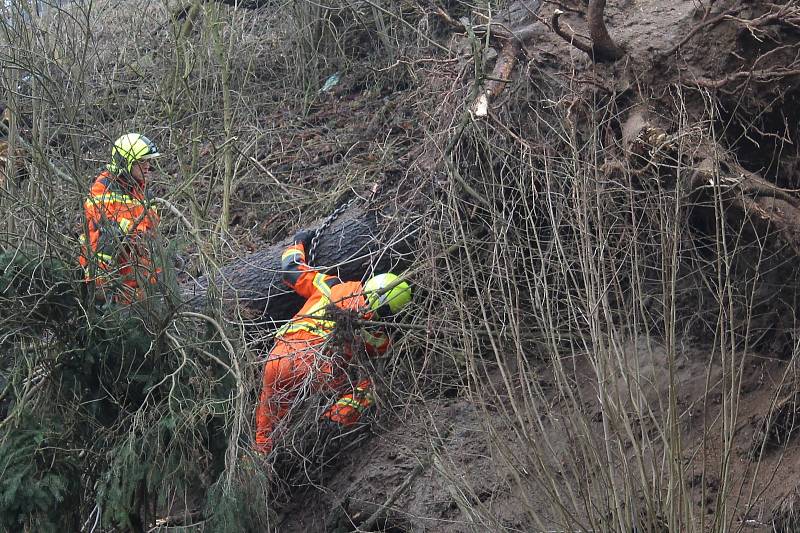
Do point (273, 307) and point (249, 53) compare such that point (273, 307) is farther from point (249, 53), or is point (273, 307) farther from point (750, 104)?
point (249, 53)

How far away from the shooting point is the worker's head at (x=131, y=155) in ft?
18.2

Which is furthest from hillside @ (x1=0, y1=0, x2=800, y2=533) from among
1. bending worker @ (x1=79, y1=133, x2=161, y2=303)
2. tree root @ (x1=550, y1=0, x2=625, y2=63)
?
bending worker @ (x1=79, y1=133, x2=161, y2=303)

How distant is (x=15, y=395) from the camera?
5191 mm

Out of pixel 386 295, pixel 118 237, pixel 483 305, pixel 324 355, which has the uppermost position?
pixel 483 305

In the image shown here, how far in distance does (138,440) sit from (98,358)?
57cm

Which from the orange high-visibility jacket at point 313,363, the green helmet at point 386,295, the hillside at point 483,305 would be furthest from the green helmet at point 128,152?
the green helmet at point 386,295

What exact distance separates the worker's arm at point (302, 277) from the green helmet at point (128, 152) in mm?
1193

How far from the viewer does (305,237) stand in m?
6.97

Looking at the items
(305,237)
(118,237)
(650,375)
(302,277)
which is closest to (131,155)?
(118,237)

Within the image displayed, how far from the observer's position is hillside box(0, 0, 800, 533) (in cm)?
431

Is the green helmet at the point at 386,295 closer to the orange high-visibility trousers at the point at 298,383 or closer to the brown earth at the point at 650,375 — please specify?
the orange high-visibility trousers at the point at 298,383

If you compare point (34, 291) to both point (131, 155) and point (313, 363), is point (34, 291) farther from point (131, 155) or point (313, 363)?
point (313, 363)

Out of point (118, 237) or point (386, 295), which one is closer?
point (118, 237)

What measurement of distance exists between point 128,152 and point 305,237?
171cm
